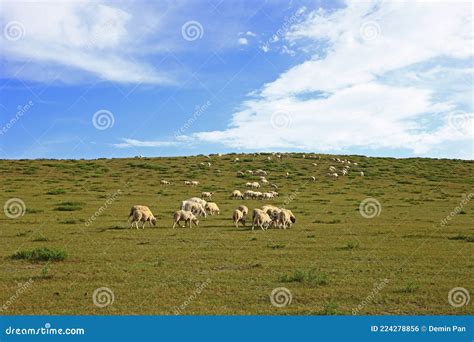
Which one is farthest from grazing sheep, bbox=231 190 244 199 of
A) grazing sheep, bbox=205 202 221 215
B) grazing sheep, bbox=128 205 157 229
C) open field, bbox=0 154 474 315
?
grazing sheep, bbox=128 205 157 229

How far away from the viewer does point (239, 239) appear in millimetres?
20406

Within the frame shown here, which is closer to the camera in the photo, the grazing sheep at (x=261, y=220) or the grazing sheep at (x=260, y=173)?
the grazing sheep at (x=261, y=220)

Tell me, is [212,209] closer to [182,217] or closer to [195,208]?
[195,208]

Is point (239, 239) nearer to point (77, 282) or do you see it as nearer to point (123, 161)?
Answer: point (77, 282)

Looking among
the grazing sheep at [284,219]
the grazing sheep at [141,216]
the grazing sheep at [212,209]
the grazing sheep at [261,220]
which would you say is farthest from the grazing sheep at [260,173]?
the grazing sheep at [141,216]

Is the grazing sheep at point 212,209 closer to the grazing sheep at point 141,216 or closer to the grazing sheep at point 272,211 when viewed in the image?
the grazing sheep at point 272,211

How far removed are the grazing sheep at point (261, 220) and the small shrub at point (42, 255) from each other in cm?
1109

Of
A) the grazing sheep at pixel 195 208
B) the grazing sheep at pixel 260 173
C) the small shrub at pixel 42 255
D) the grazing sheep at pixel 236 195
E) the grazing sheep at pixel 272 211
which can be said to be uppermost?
the grazing sheep at pixel 260 173

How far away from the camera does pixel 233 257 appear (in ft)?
54.2

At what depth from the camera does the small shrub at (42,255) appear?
51.9 feet

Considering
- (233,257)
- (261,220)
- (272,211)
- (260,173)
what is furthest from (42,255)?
(260,173)

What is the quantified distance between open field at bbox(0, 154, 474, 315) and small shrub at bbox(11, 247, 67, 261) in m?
Result: 0.11

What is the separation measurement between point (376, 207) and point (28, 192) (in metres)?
32.0

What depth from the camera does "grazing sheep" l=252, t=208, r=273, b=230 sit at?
24344 millimetres
